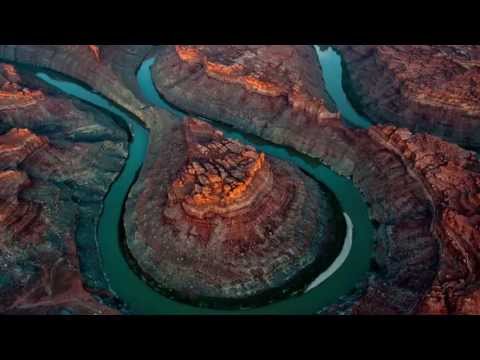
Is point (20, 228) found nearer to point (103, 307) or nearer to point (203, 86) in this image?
point (103, 307)

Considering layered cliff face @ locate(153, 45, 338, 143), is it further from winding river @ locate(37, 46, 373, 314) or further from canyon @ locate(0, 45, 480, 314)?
winding river @ locate(37, 46, 373, 314)

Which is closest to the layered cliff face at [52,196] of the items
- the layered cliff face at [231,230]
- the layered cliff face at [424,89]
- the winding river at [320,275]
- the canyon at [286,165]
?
the canyon at [286,165]

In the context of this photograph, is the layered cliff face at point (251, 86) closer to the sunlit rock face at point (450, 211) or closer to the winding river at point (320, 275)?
the winding river at point (320, 275)

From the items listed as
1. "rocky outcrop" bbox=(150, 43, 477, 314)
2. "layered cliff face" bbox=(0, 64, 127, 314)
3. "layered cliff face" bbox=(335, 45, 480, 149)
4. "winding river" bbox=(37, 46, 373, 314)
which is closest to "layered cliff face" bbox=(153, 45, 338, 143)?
"rocky outcrop" bbox=(150, 43, 477, 314)

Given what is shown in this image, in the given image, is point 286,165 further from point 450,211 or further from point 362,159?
point 450,211

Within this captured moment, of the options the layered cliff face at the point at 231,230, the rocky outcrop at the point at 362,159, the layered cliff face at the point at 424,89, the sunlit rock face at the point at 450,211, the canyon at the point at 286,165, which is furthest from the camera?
the layered cliff face at the point at 424,89

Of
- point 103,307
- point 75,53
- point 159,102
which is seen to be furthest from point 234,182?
point 75,53
